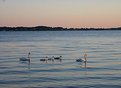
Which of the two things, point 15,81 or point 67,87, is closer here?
point 67,87

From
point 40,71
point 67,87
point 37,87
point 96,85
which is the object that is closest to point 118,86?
point 96,85

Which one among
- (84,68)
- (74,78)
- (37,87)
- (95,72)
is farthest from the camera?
(84,68)

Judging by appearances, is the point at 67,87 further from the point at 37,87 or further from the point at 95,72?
the point at 95,72

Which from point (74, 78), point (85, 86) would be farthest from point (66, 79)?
point (85, 86)

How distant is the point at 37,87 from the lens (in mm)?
25703

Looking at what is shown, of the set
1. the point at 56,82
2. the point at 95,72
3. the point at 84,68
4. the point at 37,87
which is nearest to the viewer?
the point at 37,87

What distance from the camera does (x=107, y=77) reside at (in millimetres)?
30469

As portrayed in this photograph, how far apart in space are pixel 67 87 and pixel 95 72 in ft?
27.5

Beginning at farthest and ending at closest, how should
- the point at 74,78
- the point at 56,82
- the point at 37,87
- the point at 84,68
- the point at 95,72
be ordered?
the point at 84,68
the point at 95,72
the point at 74,78
the point at 56,82
the point at 37,87

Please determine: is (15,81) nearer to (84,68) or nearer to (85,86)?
(85,86)

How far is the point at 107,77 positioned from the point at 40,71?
708cm

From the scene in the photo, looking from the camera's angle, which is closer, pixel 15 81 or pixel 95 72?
pixel 15 81

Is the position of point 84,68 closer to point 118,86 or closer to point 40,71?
point 40,71

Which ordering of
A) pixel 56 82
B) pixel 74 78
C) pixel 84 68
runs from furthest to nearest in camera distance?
pixel 84 68 < pixel 74 78 < pixel 56 82
